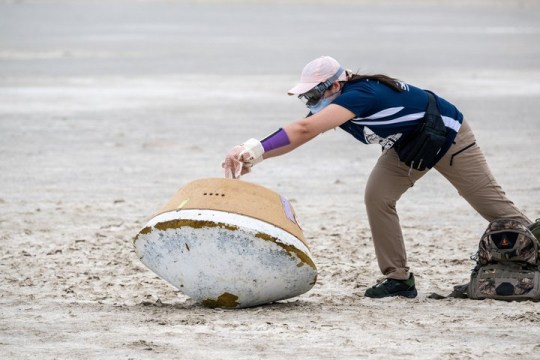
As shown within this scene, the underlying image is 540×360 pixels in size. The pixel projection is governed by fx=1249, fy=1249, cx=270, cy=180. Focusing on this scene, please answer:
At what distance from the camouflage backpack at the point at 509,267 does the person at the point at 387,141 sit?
0.59ft

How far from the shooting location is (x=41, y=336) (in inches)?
264

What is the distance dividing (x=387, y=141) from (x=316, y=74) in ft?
2.15

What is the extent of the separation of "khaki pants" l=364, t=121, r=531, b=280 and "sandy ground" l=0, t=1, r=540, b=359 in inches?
13.9

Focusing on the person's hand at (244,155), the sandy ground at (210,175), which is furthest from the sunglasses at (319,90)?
the sandy ground at (210,175)

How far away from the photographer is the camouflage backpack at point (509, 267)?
756 centimetres

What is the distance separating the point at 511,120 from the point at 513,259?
33.7 ft

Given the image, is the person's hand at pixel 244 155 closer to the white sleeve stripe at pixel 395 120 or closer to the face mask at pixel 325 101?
the face mask at pixel 325 101

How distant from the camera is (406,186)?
7832mm

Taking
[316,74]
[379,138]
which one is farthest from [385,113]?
[316,74]

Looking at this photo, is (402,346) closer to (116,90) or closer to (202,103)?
(202,103)

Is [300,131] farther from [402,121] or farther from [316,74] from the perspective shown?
[402,121]

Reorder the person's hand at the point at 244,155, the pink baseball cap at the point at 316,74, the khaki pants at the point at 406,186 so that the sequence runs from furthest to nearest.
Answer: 1. the khaki pants at the point at 406,186
2. the pink baseball cap at the point at 316,74
3. the person's hand at the point at 244,155

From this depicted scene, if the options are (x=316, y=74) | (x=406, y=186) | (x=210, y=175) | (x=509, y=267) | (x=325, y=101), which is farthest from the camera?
(x=210, y=175)

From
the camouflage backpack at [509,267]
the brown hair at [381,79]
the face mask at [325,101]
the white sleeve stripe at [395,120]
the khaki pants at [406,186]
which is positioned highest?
the brown hair at [381,79]
